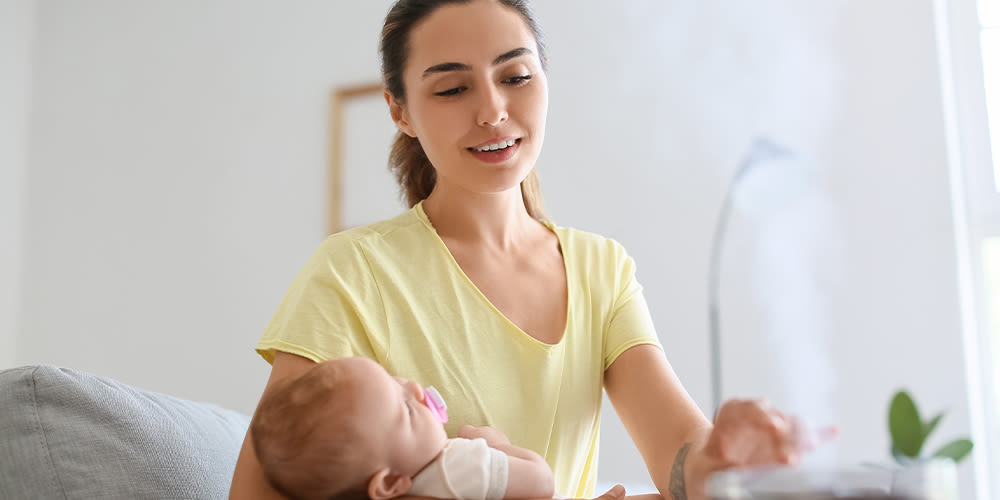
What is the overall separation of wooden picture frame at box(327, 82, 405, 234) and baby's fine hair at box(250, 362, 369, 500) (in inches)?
91.2

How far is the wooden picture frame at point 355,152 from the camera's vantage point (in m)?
3.30

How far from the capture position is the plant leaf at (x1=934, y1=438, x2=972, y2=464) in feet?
1.89

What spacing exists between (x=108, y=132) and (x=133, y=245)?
56 centimetres

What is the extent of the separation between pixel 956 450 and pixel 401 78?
113 cm

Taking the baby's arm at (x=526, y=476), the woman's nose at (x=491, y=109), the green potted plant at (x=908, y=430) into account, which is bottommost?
the baby's arm at (x=526, y=476)

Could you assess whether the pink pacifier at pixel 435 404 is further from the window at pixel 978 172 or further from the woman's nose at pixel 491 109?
the window at pixel 978 172

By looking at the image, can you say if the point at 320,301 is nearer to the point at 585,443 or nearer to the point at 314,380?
the point at 314,380

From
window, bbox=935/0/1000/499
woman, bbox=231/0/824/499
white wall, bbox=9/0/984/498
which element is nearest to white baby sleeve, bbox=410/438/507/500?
woman, bbox=231/0/824/499

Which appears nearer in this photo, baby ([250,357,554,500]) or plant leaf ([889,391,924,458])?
plant leaf ([889,391,924,458])

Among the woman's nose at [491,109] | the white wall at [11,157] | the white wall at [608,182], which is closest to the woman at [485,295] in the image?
the woman's nose at [491,109]

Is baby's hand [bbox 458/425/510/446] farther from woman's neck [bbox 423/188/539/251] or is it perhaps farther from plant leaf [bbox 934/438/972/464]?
plant leaf [bbox 934/438/972/464]

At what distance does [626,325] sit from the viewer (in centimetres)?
143

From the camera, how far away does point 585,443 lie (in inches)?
57.0

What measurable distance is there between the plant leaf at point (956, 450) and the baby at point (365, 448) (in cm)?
54
